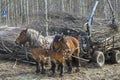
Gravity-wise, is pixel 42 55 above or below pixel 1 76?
above

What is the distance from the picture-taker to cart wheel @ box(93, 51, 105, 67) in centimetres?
1084

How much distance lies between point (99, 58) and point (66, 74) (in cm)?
165

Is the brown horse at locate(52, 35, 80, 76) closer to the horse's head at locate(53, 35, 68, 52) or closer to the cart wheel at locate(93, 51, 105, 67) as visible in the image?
the horse's head at locate(53, 35, 68, 52)

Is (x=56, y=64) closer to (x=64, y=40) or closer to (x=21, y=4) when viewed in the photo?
(x=64, y=40)

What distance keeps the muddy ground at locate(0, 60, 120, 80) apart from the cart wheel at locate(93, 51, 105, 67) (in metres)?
0.17

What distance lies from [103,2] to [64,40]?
2158 cm

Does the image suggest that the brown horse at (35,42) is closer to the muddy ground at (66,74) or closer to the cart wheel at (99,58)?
the muddy ground at (66,74)

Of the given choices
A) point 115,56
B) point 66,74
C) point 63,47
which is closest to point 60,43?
point 63,47

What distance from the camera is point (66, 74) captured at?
32.3 ft

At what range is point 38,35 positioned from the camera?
9719 millimetres

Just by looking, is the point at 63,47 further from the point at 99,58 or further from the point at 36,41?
the point at 99,58

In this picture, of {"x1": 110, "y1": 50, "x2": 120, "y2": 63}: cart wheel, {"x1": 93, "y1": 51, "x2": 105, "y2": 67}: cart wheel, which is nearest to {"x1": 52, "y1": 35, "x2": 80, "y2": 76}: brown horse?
{"x1": 93, "y1": 51, "x2": 105, "y2": 67}: cart wheel

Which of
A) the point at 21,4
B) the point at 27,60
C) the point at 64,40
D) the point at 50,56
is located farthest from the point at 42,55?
the point at 21,4

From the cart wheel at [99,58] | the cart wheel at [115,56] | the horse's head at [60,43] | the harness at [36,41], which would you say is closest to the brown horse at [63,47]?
the horse's head at [60,43]
